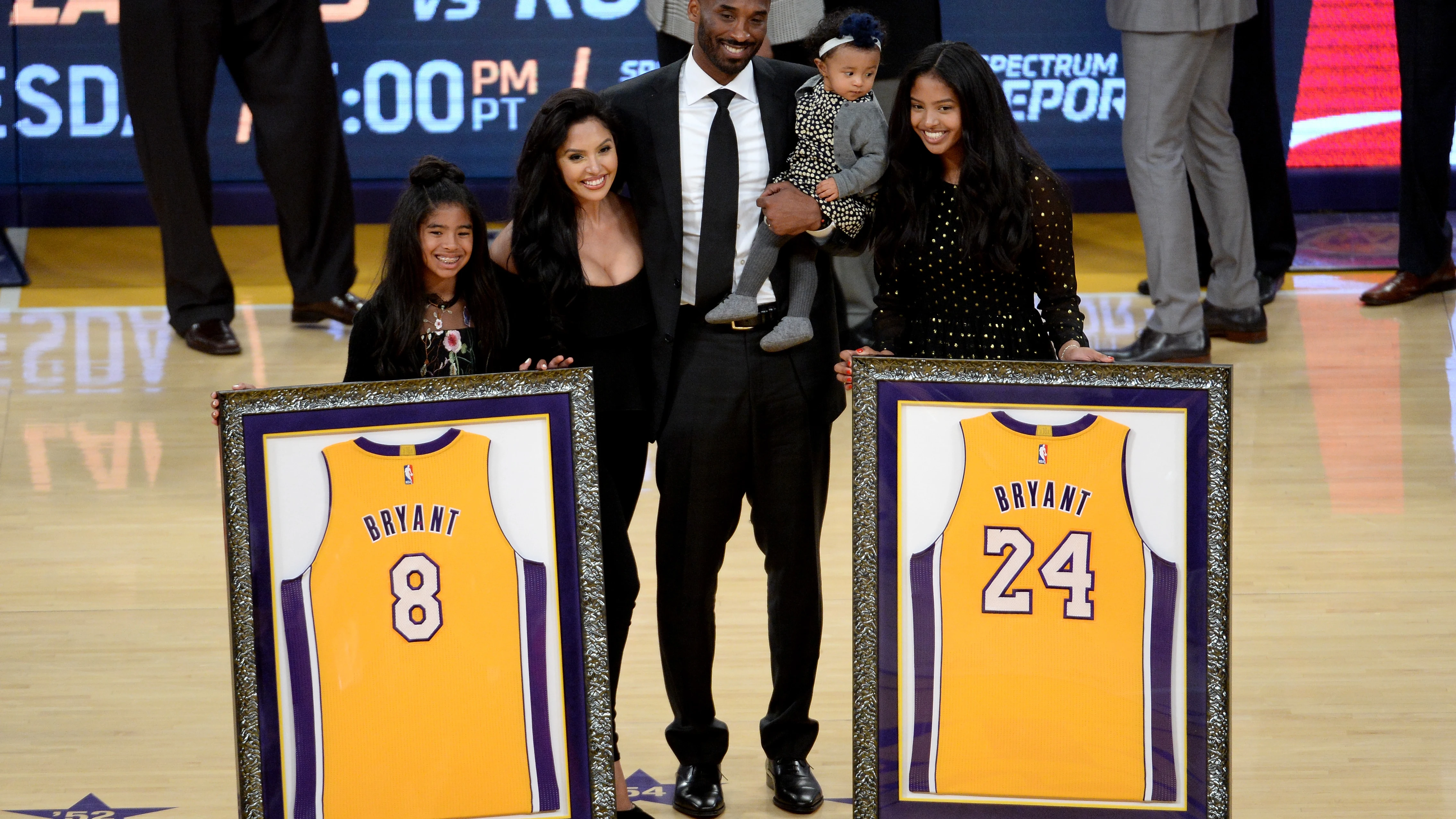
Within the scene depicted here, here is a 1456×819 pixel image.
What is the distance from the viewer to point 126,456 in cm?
459

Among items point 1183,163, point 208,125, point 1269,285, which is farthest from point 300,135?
point 1269,285

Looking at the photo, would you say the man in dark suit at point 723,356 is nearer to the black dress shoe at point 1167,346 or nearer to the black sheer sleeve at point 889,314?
the black sheer sleeve at point 889,314

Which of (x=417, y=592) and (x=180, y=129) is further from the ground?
(x=180, y=129)

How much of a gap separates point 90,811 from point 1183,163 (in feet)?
11.9

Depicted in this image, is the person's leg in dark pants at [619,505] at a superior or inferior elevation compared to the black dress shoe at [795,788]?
superior

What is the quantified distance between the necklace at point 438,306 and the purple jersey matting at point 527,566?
0.69 feet

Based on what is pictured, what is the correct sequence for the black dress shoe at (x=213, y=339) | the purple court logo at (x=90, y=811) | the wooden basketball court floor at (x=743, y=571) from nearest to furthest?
the purple court logo at (x=90, y=811), the wooden basketball court floor at (x=743, y=571), the black dress shoe at (x=213, y=339)

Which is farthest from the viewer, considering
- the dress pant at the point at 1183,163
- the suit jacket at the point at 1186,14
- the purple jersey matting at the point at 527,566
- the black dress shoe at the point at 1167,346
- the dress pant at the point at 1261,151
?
the dress pant at the point at 1261,151

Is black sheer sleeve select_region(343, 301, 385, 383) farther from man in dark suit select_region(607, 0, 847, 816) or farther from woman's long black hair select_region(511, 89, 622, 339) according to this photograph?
man in dark suit select_region(607, 0, 847, 816)

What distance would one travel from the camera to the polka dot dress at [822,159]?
8.72ft

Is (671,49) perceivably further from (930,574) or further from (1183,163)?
(930,574)

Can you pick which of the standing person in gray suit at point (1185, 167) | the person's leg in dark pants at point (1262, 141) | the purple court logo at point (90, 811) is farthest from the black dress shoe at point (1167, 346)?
the purple court logo at point (90, 811)

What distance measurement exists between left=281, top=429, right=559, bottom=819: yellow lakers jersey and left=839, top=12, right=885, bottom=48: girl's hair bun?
0.99 m

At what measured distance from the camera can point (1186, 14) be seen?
462cm
